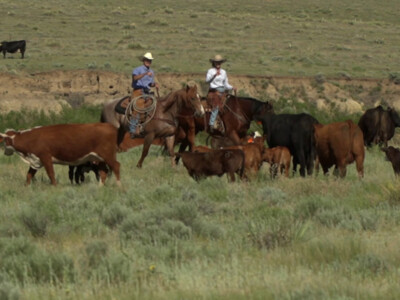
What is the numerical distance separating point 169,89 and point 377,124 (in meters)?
14.0

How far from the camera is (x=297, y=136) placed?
16.4m

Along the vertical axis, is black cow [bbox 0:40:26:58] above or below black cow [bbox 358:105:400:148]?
below

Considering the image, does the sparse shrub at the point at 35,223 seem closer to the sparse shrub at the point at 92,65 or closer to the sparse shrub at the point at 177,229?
the sparse shrub at the point at 177,229

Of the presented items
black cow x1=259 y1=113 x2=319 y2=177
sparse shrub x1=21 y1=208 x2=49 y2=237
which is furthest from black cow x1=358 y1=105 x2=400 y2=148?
sparse shrub x1=21 y1=208 x2=49 y2=237

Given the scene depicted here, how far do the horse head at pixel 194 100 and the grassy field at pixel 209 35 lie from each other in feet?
64.4

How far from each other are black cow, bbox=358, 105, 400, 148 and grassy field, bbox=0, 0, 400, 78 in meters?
16.9

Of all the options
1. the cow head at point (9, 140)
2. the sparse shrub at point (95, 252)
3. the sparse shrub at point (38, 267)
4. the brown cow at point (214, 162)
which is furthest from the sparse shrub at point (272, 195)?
the sparse shrub at point (38, 267)

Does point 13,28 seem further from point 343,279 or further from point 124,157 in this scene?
point 343,279

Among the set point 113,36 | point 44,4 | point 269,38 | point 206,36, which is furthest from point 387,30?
point 44,4

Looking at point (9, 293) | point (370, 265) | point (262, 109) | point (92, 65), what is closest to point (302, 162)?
point (262, 109)

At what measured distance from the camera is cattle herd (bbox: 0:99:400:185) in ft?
45.5

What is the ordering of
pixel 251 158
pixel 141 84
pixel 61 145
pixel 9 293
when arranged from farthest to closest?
pixel 141 84
pixel 251 158
pixel 61 145
pixel 9 293

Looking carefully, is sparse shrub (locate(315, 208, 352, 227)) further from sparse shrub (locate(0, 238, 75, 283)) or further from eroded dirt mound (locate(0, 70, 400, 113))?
eroded dirt mound (locate(0, 70, 400, 113))

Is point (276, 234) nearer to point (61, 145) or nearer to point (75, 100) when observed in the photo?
point (61, 145)
